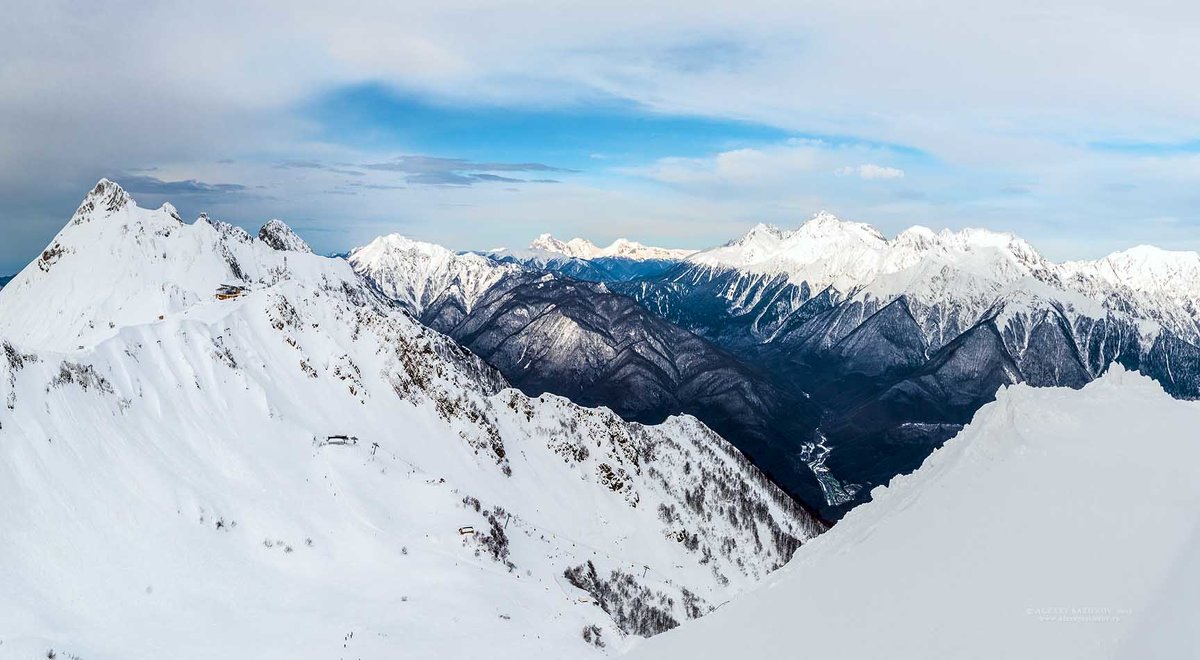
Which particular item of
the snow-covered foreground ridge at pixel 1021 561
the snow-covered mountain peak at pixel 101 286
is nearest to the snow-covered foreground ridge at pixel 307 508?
the snow-covered mountain peak at pixel 101 286

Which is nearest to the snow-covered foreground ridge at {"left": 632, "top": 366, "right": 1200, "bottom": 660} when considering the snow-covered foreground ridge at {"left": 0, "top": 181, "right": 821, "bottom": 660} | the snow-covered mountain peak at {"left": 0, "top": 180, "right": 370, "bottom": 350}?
the snow-covered foreground ridge at {"left": 0, "top": 181, "right": 821, "bottom": 660}

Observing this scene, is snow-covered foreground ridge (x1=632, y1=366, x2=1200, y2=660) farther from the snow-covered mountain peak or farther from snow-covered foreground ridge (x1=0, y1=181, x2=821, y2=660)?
the snow-covered mountain peak

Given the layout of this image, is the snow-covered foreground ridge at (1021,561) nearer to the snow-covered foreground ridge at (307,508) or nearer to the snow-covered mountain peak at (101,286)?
the snow-covered foreground ridge at (307,508)

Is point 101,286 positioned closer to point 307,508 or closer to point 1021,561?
point 307,508

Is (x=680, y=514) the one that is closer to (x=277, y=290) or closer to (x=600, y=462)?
(x=600, y=462)

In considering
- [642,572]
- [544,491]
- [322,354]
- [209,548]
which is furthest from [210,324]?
[642,572]
